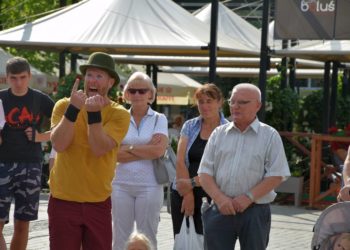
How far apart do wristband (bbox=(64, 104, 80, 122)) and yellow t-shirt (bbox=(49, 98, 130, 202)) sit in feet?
0.85

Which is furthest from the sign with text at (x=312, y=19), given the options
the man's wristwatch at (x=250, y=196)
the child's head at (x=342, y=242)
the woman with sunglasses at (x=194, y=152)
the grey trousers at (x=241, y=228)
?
the child's head at (x=342, y=242)

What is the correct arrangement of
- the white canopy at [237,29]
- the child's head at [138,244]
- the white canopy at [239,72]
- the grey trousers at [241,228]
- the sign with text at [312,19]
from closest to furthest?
the child's head at [138,244] < the grey trousers at [241,228] < the sign with text at [312,19] < the white canopy at [237,29] < the white canopy at [239,72]

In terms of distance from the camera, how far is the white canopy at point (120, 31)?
16.9 meters

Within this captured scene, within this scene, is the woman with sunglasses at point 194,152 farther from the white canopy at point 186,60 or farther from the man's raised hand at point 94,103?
the white canopy at point 186,60

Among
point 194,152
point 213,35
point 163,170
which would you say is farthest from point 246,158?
point 213,35

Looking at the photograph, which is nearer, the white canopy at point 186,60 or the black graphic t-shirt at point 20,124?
the black graphic t-shirt at point 20,124

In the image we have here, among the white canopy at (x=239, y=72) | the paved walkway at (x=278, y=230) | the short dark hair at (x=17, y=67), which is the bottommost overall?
the paved walkway at (x=278, y=230)

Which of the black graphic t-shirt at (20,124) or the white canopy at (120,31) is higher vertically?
the white canopy at (120,31)

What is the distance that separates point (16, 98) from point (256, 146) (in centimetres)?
280

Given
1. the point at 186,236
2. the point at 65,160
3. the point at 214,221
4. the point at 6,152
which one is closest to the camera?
the point at 65,160

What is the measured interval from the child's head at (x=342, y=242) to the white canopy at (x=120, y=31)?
10.1 metres

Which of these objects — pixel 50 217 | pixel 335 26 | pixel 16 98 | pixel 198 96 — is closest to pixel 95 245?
pixel 50 217

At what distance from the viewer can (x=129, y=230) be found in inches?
323

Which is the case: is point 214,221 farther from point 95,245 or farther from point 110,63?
point 110,63
